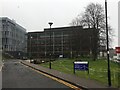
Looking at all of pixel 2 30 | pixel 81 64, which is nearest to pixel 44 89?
pixel 81 64

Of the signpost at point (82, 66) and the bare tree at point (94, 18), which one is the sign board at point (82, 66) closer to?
the signpost at point (82, 66)

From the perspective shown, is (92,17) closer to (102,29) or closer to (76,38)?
(102,29)

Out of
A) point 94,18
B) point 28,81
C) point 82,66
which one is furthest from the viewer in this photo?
point 94,18

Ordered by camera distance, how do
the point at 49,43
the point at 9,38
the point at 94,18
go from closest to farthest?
the point at 94,18 → the point at 9,38 → the point at 49,43

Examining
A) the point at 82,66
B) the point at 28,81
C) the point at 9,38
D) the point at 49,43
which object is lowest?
the point at 28,81

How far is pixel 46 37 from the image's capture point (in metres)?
165

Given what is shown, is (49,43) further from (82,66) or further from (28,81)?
(28,81)

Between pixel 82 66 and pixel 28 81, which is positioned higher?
pixel 82 66

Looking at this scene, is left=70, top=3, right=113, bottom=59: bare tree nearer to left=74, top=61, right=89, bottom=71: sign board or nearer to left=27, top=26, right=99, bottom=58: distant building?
left=74, top=61, right=89, bottom=71: sign board

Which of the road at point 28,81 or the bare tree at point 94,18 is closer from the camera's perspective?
the road at point 28,81

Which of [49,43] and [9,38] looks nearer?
[9,38]

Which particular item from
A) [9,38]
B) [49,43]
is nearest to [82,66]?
[9,38]

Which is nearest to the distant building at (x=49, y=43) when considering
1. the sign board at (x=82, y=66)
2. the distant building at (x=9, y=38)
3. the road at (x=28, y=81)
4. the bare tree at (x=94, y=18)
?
the distant building at (x=9, y=38)

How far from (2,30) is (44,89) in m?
133
